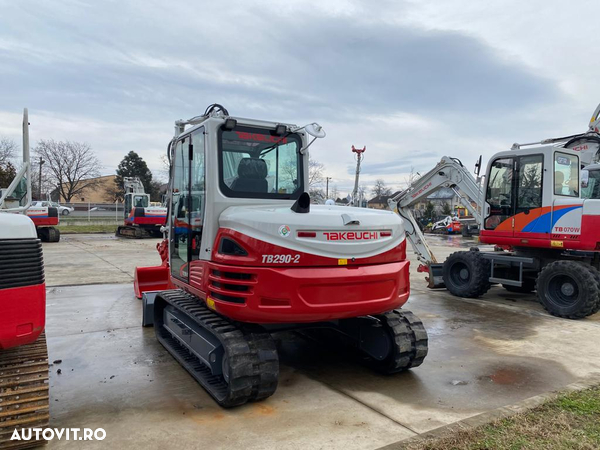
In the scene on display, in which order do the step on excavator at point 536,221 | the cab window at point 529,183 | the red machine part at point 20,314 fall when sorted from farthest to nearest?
the cab window at point 529,183 < the step on excavator at point 536,221 < the red machine part at point 20,314

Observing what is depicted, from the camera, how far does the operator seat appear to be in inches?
176

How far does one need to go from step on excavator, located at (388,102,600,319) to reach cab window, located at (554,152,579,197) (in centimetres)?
2

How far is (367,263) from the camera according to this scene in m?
4.11

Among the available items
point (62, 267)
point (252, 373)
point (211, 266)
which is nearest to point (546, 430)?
point (252, 373)

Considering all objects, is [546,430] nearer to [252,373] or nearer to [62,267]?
[252,373]

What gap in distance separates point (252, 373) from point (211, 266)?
1004 millimetres

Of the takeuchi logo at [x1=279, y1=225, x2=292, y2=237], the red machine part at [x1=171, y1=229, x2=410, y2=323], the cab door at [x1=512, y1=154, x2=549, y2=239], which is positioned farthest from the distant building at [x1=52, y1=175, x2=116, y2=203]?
the takeuchi logo at [x1=279, y1=225, x2=292, y2=237]

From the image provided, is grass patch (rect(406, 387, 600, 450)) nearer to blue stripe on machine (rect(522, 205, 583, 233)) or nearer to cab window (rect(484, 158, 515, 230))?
blue stripe on machine (rect(522, 205, 583, 233))

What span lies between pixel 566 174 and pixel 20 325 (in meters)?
8.28

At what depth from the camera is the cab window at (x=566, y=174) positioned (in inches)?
304

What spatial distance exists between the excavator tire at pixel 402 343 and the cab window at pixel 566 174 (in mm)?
4672

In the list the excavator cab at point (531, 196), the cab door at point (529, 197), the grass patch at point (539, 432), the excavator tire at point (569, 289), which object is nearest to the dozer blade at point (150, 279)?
the grass patch at point (539, 432)

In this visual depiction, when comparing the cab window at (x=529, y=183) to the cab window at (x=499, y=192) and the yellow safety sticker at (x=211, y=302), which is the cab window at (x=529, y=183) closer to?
the cab window at (x=499, y=192)

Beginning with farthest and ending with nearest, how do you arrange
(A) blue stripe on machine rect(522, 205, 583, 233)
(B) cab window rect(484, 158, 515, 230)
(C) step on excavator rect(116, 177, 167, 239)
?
(C) step on excavator rect(116, 177, 167, 239) < (B) cab window rect(484, 158, 515, 230) < (A) blue stripe on machine rect(522, 205, 583, 233)
